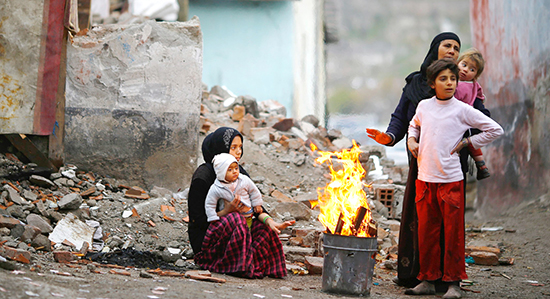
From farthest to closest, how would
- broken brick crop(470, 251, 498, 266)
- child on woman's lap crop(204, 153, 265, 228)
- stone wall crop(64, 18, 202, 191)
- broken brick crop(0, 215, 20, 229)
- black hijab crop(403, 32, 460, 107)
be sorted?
1. stone wall crop(64, 18, 202, 191)
2. broken brick crop(470, 251, 498, 266)
3. broken brick crop(0, 215, 20, 229)
4. child on woman's lap crop(204, 153, 265, 228)
5. black hijab crop(403, 32, 460, 107)

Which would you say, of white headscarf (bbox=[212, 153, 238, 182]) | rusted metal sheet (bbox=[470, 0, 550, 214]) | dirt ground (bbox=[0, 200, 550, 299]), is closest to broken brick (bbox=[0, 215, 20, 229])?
dirt ground (bbox=[0, 200, 550, 299])

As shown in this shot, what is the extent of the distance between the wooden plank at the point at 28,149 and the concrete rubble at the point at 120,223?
0.35 feet

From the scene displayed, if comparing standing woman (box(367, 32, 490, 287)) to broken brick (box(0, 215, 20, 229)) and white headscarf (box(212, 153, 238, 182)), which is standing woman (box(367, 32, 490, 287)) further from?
broken brick (box(0, 215, 20, 229))

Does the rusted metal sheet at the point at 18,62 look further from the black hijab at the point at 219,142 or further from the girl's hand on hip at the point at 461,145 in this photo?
the girl's hand on hip at the point at 461,145

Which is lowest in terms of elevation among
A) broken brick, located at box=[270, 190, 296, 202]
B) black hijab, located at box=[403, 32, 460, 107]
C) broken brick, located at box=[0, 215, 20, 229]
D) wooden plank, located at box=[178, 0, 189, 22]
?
broken brick, located at box=[0, 215, 20, 229]

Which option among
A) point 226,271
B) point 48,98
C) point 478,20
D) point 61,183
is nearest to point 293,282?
point 226,271

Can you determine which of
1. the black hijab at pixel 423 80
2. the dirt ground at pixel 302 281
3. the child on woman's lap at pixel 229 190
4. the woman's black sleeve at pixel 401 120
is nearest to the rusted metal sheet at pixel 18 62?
the dirt ground at pixel 302 281

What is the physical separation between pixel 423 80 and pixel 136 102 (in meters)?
3.81

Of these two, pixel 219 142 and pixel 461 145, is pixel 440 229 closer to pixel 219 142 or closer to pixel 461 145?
pixel 461 145

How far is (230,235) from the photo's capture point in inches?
174

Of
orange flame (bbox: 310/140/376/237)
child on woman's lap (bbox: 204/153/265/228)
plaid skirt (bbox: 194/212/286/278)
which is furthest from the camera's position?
child on woman's lap (bbox: 204/153/265/228)

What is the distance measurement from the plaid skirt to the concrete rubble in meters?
0.28

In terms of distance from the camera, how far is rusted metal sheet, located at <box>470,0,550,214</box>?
295 inches

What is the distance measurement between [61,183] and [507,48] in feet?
23.8
